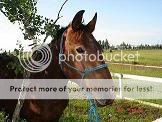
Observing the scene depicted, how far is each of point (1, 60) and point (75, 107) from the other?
6.30m

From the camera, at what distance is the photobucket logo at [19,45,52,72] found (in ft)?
17.5

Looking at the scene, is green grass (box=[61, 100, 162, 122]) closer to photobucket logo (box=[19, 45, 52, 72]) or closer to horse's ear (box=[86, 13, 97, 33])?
photobucket logo (box=[19, 45, 52, 72])

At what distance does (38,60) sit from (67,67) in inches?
28.2

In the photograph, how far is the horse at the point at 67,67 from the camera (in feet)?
15.0

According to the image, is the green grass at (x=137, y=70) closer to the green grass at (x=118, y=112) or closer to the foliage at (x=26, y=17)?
the green grass at (x=118, y=112)

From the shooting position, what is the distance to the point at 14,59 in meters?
5.54

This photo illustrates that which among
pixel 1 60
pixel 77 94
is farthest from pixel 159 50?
pixel 1 60

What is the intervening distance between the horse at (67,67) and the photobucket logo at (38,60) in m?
0.07

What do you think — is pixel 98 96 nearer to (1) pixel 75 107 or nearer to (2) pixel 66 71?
(2) pixel 66 71

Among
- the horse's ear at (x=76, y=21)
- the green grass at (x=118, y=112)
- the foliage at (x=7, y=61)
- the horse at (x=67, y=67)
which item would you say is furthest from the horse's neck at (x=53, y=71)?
the green grass at (x=118, y=112)

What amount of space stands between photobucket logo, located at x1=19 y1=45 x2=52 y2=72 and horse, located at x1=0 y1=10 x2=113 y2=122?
2.7 inches

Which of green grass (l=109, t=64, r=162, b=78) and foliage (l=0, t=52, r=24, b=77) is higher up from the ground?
foliage (l=0, t=52, r=24, b=77)

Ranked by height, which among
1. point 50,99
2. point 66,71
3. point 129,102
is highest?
point 66,71

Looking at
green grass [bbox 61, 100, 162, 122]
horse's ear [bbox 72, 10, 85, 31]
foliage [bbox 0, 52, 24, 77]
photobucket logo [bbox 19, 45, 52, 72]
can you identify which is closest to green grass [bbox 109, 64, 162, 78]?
green grass [bbox 61, 100, 162, 122]
